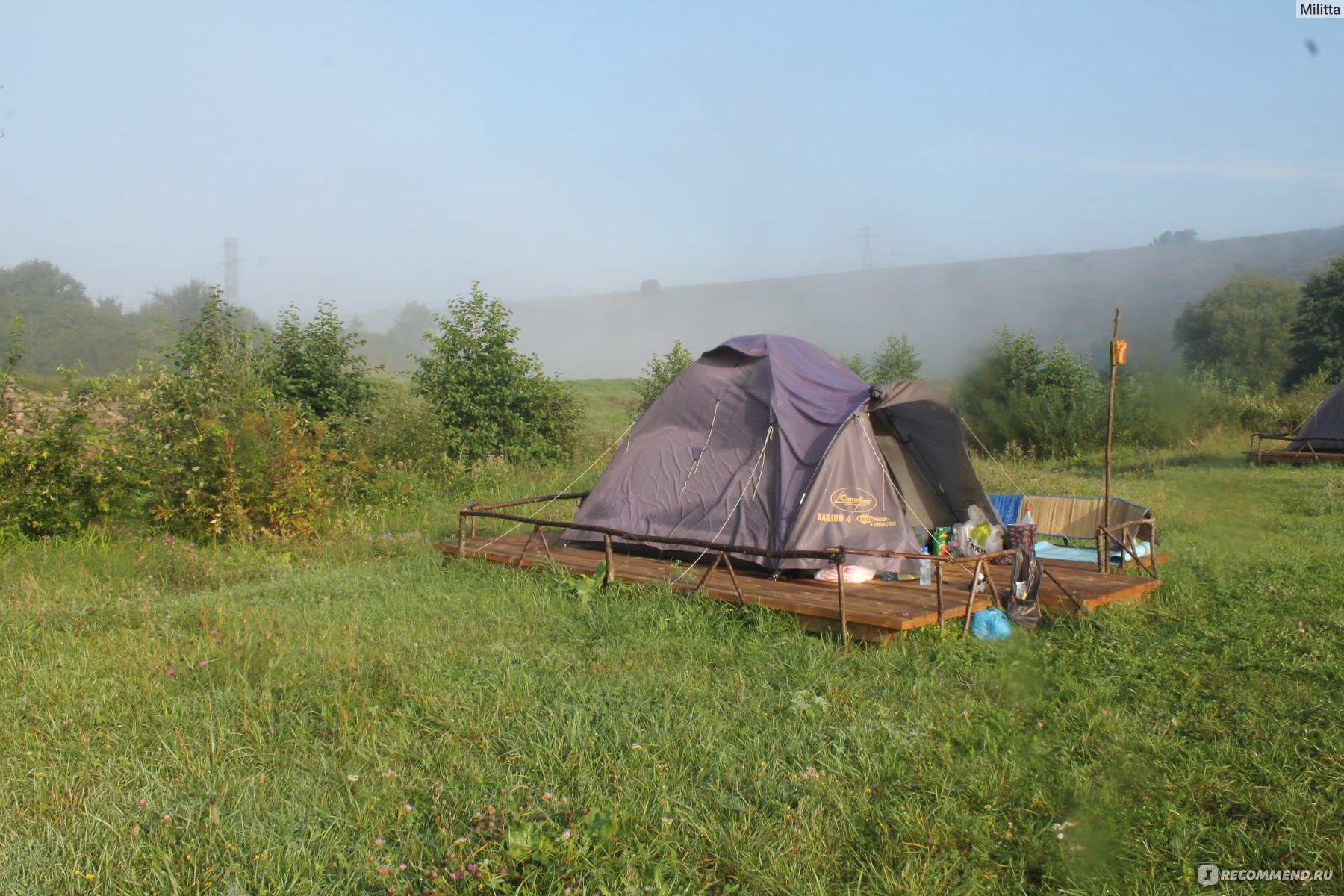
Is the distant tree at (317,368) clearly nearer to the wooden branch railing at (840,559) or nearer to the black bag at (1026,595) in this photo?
the wooden branch railing at (840,559)

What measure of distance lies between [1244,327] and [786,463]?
38.3 m

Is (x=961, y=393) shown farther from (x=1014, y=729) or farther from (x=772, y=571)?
(x=1014, y=729)

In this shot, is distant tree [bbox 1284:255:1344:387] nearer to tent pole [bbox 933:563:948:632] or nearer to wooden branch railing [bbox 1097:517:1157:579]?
wooden branch railing [bbox 1097:517:1157:579]

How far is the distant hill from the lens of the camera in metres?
53.2

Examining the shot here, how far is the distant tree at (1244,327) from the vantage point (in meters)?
36.3

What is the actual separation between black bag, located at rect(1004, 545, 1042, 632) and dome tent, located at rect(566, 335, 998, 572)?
124cm

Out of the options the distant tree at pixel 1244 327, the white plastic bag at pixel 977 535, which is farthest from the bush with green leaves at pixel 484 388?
the distant tree at pixel 1244 327

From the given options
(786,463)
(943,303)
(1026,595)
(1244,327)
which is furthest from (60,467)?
(943,303)

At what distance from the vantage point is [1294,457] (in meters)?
17.5

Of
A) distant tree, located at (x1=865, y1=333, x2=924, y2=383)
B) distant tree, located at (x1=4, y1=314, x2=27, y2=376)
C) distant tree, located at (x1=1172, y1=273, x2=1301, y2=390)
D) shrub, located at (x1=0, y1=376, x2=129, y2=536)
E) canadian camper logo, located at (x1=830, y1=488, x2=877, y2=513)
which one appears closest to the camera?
canadian camper logo, located at (x1=830, y1=488, x2=877, y2=513)

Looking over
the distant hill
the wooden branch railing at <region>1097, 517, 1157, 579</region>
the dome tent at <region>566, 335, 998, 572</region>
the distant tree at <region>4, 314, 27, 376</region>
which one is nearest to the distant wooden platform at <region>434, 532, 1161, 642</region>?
the wooden branch railing at <region>1097, 517, 1157, 579</region>

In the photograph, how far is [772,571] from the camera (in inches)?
311

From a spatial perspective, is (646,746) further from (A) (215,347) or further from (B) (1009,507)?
(A) (215,347)

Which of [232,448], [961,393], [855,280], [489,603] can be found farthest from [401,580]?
[855,280]
